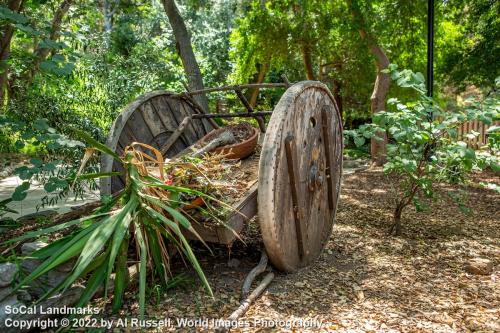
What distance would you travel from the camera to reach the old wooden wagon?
2762mm

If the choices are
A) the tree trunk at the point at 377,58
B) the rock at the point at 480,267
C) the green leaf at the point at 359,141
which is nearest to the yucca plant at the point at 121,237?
the green leaf at the point at 359,141

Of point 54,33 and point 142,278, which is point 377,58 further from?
point 142,278

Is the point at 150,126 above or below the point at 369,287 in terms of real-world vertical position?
above

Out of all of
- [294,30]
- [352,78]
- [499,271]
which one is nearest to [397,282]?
[499,271]

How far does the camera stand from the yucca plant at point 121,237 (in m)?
2.07

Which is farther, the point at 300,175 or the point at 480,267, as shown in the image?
the point at 480,267

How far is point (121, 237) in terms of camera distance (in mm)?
2117

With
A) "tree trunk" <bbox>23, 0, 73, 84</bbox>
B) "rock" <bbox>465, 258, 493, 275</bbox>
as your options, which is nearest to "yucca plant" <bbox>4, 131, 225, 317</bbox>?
"tree trunk" <bbox>23, 0, 73, 84</bbox>

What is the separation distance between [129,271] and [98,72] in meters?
4.68

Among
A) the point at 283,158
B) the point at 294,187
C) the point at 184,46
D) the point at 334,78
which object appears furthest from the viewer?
the point at 334,78

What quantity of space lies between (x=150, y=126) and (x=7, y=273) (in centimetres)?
167

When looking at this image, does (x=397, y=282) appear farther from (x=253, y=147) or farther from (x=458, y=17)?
(x=458, y=17)

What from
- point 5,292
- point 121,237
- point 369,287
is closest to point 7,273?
point 5,292

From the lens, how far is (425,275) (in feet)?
11.2
